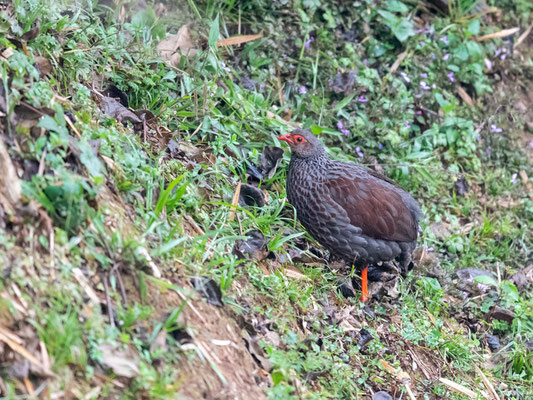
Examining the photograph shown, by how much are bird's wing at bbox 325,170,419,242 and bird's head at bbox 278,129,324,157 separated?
0.95 ft

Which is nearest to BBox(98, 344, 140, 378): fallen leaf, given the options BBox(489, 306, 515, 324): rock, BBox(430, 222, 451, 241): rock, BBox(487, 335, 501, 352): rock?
BBox(487, 335, 501, 352): rock

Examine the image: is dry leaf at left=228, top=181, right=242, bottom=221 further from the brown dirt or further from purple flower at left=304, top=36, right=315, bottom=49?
purple flower at left=304, top=36, right=315, bottom=49

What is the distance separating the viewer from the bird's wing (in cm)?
514

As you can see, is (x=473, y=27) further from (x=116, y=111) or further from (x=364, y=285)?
(x=116, y=111)

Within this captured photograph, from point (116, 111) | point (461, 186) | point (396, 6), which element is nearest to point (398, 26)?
point (396, 6)

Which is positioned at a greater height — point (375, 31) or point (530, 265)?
point (375, 31)

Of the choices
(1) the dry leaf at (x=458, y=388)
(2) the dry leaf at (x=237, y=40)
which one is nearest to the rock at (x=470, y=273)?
(1) the dry leaf at (x=458, y=388)

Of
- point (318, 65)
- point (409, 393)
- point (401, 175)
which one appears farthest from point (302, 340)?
point (318, 65)

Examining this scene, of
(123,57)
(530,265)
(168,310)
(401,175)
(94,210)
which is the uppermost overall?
(123,57)

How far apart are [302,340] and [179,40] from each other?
10.5 ft

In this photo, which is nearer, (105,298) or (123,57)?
(105,298)

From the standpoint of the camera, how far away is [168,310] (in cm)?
334

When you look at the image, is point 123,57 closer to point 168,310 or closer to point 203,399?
point 168,310

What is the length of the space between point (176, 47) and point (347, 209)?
2.21 meters
